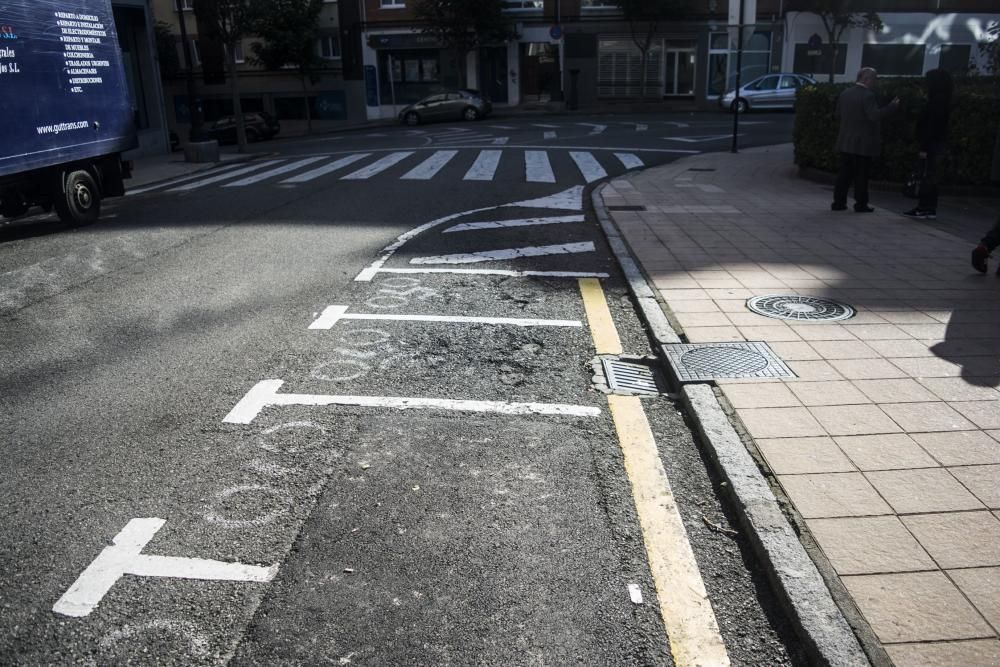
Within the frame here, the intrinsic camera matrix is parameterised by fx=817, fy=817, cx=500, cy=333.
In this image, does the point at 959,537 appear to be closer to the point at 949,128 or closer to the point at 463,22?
the point at 949,128

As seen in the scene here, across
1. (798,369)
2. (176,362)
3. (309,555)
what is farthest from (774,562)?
(176,362)

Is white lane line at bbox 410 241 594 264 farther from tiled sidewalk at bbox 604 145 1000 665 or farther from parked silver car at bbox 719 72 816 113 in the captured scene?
parked silver car at bbox 719 72 816 113

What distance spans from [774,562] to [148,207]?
13046mm

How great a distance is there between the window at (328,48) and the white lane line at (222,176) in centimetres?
2584

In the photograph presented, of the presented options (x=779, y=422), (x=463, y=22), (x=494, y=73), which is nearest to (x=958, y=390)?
(x=779, y=422)

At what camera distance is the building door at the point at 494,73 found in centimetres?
4344

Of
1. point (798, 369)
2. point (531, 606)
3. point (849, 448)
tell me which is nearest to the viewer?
point (531, 606)

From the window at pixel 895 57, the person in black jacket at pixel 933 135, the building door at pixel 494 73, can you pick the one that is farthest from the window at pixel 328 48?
the person in black jacket at pixel 933 135

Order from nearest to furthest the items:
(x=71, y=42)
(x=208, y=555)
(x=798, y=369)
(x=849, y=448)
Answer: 1. (x=208, y=555)
2. (x=849, y=448)
3. (x=798, y=369)
4. (x=71, y=42)

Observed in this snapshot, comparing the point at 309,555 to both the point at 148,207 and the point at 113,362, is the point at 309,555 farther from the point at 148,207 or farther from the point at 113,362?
the point at 148,207

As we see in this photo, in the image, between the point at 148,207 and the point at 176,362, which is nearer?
the point at 176,362

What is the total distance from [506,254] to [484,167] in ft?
29.9

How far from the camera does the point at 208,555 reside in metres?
3.37

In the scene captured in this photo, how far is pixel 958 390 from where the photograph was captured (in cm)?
482
